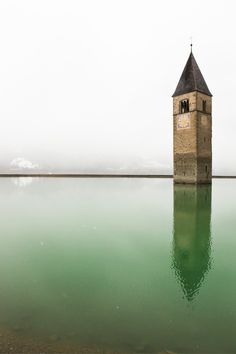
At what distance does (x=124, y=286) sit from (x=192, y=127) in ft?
105

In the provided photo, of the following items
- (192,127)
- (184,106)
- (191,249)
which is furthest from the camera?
(184,106)

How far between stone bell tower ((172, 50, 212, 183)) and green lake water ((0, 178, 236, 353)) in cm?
2476

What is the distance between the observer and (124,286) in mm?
5414

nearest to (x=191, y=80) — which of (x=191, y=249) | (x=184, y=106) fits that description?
(x=184, y=106)

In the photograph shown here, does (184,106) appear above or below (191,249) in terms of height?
above

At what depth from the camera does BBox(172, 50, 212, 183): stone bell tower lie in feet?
114

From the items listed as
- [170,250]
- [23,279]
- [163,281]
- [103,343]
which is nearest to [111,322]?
[103,343]

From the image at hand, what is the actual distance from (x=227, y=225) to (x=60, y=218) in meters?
7.66

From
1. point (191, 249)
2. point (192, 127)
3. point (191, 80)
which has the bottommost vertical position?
point (191, 249)

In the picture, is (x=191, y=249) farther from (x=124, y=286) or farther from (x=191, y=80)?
(x=191, y=80)

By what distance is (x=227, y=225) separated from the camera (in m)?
11.7

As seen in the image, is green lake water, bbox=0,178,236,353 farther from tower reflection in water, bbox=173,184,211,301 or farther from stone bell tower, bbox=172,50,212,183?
stone bell tower, bbox=172,50,212,183

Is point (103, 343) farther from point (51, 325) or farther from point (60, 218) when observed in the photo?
point (60, 218)

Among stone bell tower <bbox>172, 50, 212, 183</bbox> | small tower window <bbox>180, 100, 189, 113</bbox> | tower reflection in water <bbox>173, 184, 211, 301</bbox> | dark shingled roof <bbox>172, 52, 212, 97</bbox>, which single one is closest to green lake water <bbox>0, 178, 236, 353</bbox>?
tower reflection in water <bbox>173, 184, 211, 301</bbox>
